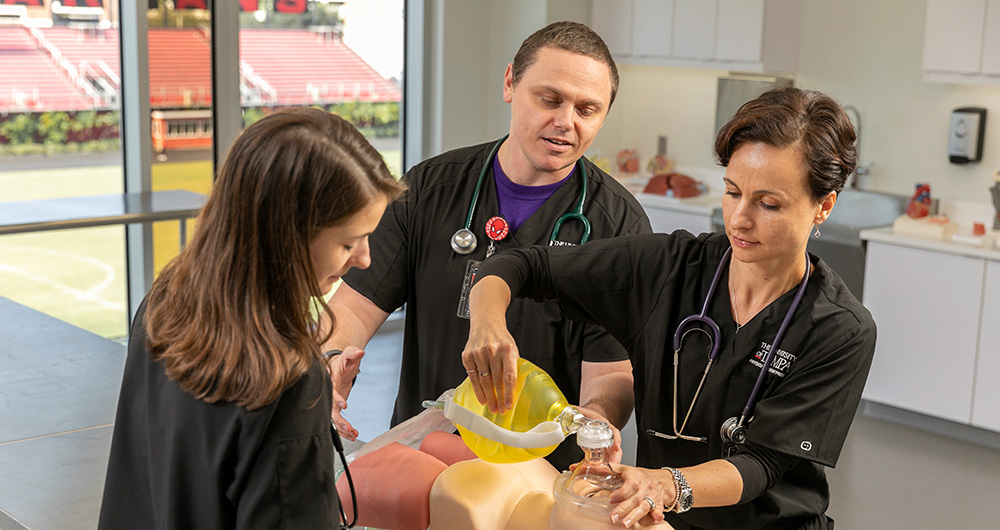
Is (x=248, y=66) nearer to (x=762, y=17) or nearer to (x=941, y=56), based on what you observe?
(x=762, y=17)

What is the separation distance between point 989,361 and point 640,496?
11.9 feet

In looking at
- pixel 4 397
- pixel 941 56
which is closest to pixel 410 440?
pixel 4 397

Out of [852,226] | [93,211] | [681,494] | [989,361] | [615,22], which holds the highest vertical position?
[615,22]

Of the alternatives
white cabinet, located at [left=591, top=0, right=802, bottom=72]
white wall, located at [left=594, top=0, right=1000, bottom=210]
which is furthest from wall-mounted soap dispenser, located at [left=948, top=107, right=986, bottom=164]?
white cabinet, located at [left=591, top=0, right=802, bottom=72]

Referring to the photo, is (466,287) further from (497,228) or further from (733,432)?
(733,432)

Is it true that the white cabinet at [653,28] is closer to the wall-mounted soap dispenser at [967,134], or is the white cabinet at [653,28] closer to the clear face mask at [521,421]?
the wall-mounted soap dispenser at [967,134]

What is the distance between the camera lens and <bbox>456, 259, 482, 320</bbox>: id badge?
183 cm

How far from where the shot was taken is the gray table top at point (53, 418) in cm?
162

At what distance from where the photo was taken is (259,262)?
3.28ft

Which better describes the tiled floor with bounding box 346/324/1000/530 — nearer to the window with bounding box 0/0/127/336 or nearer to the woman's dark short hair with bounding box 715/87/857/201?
the window with bounding box 0/0/127/336

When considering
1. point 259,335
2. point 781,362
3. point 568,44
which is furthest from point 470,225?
point 259,335

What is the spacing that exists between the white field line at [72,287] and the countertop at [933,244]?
12.6 ft

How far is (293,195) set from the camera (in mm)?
992

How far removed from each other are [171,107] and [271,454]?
4.39 m
